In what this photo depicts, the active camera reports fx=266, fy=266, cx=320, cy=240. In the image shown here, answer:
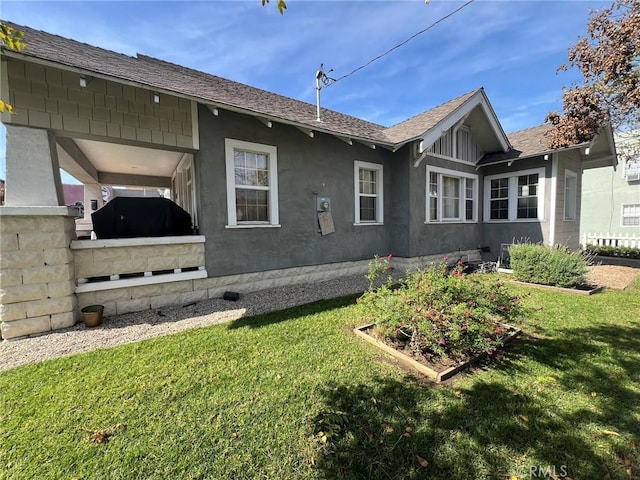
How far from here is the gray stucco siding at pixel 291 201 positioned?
245 inches

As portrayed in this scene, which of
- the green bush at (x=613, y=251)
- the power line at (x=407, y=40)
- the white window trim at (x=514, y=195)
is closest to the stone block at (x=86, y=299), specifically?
the power line at (x=407, y=40)

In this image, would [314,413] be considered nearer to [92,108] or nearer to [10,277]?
[10,277]

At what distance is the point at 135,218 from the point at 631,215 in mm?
25922

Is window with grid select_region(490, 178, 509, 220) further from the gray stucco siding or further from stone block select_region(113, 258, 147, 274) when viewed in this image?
stone block select_region(113, 258, 147, 274)

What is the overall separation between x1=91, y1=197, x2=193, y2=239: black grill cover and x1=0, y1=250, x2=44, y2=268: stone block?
4.88ft

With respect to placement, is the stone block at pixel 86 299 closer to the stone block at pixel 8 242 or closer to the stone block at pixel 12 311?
the stone block at pixel 12 311

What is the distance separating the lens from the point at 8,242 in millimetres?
4219

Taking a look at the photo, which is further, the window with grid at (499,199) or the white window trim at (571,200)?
the window with grid at (499,199)

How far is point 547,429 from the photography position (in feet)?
8.00

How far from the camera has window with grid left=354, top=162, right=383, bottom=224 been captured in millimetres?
8742

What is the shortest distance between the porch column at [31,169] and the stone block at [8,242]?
1.72 feet

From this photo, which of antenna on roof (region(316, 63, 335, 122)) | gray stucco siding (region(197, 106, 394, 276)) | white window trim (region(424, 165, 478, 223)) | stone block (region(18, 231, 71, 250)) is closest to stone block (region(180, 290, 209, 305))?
gray stucco siding (region(197, 106, 394, 276))

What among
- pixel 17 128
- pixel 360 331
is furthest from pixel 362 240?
pixel 17 128

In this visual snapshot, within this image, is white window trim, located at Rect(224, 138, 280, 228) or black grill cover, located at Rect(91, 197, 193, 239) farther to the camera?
white window trim, located at Rect(224, 138, 280, 228)
